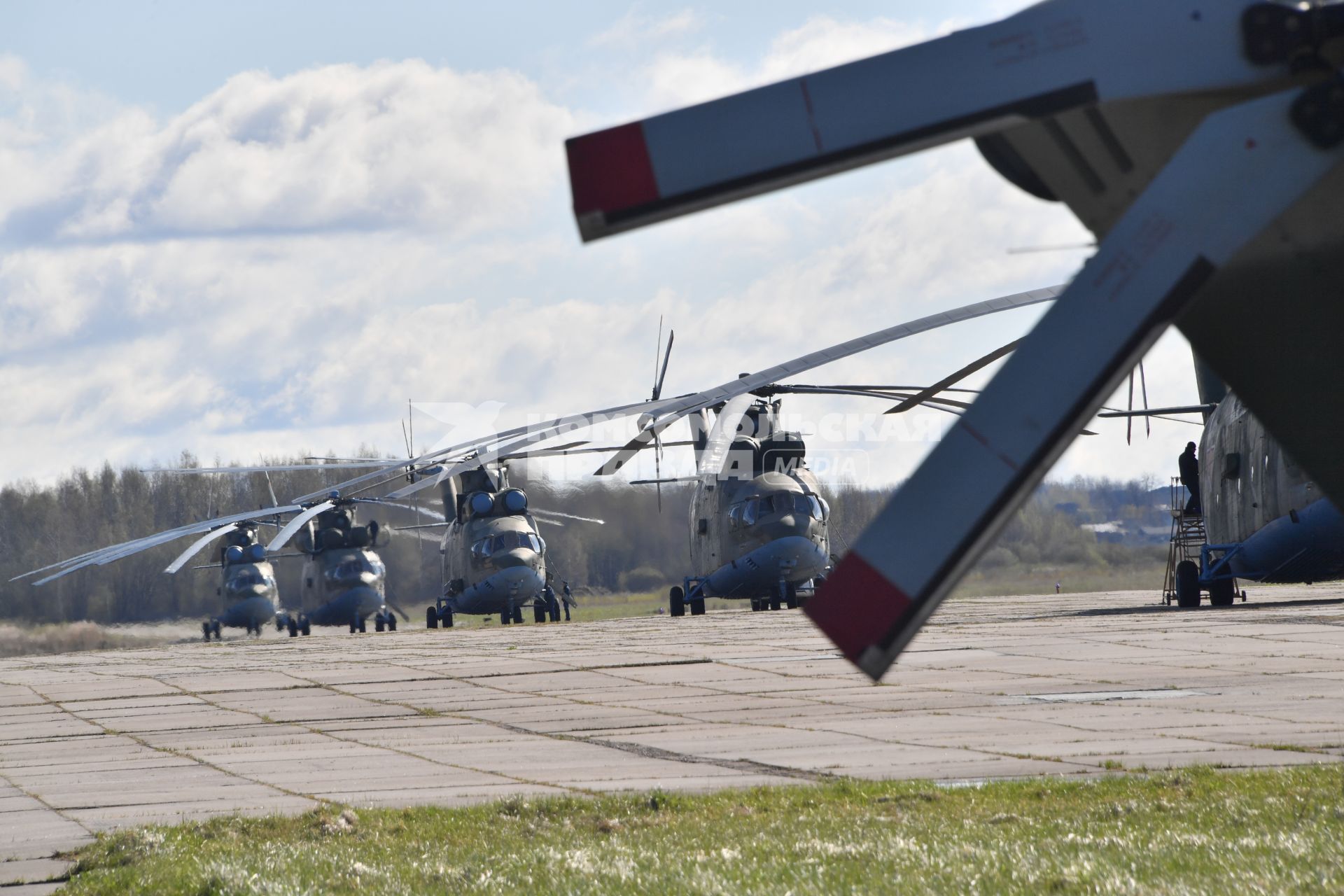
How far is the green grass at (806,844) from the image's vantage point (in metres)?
4.96

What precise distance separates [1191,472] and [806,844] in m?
20.2

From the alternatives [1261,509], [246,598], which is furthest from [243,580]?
[1261,509]

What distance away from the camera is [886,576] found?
335 centimetres

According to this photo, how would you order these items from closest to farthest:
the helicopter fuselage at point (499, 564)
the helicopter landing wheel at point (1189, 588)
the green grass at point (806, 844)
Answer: the green grass at point (806, 844) → the helicopter landing wheel at point (1189, 588) → the helicopter fuselage at point (499, 564)

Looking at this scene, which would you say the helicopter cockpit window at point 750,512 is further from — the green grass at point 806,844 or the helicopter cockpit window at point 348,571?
Answer: the green grass at point 806,844

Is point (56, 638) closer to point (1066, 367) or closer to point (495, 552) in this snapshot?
point (495, 552)

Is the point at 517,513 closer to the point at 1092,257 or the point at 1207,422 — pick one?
the point at 1207,422

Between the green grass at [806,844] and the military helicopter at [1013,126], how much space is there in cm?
187

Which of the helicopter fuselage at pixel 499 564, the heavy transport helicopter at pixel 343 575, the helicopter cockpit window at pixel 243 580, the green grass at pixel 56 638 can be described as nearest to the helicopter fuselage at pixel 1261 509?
the helicopter fuselage at pixel 499 564

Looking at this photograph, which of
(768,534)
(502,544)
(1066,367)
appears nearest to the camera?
(1066,367)

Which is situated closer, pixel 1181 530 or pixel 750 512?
pixel 1181 530


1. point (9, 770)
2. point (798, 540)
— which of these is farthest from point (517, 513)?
point (9, 770)

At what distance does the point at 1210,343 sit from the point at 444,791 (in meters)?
5.57

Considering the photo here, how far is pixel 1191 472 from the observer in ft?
79.8
